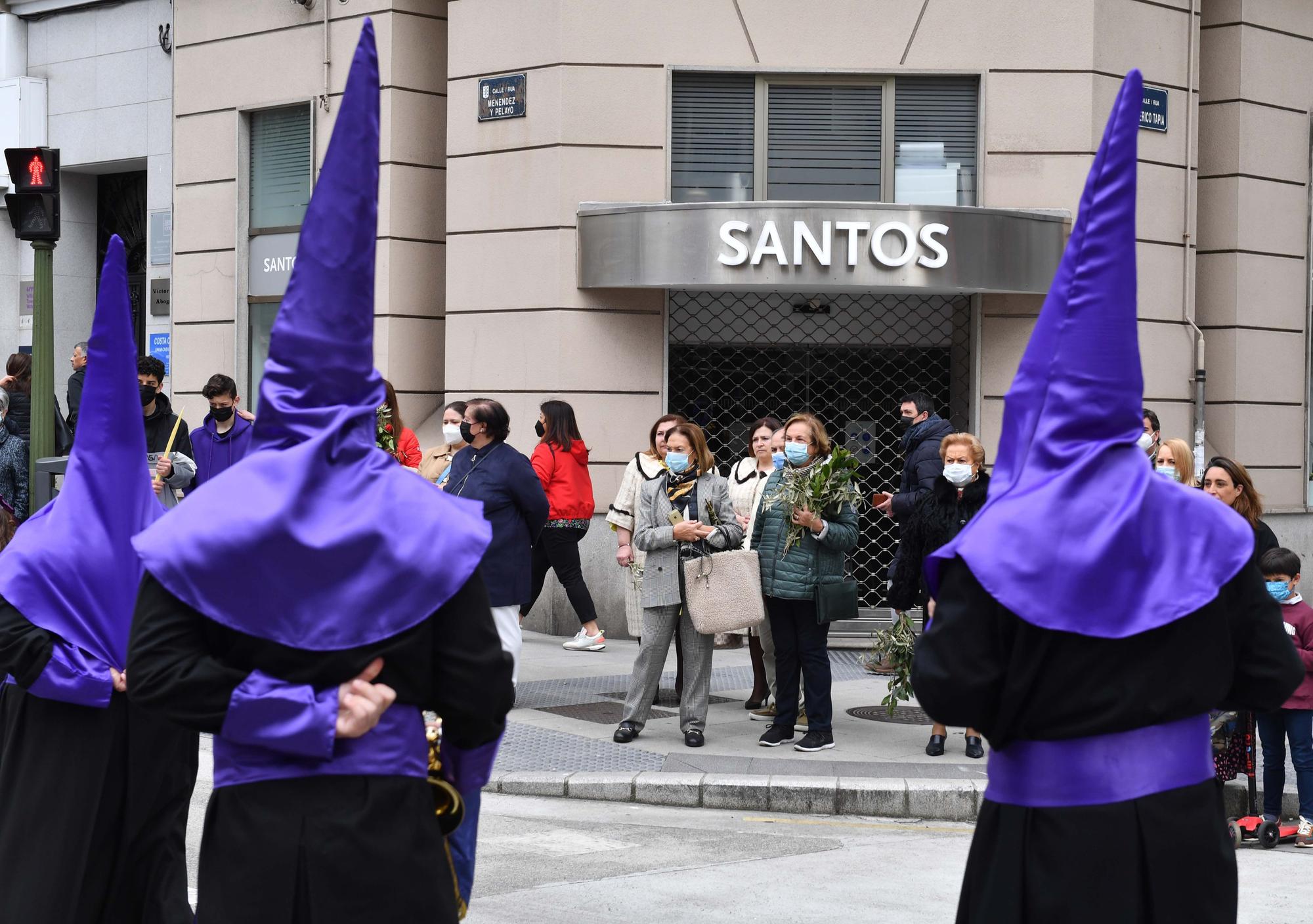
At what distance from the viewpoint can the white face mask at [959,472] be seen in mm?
8812

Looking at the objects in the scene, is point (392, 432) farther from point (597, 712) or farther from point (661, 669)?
point (597, 712)

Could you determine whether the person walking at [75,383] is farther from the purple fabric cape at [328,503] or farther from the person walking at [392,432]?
the purple fabric cape at [328,503]

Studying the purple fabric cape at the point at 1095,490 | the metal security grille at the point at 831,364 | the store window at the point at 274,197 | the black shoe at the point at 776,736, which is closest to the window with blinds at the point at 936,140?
the metal security grille at the point at 831,364

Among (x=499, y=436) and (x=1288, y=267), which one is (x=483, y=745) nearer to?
(x=499, y=436)

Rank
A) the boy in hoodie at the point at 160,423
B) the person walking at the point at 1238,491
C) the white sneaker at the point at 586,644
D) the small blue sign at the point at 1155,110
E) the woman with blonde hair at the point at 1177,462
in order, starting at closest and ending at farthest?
the person walking at the point at 1238,491
the woman with blonde hair at the point at 1177,462
the boy in hoodie at the point at 160,423
the white sneaker at the point at 586,644
the small blue sign at the point at 1155,110

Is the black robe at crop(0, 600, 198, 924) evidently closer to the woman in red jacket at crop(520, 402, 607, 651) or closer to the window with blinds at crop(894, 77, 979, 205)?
the woman in red jacket at crop(520, 402, 607, 651)

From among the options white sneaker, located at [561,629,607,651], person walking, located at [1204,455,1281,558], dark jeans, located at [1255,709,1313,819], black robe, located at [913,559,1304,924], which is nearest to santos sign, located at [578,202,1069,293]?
white sneaker, located at [561,629,607,651]

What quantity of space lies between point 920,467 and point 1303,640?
3.40m

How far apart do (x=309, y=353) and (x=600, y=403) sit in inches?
422

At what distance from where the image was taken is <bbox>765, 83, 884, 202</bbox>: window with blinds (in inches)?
556

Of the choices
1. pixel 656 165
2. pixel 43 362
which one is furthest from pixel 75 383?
pixel 656 165

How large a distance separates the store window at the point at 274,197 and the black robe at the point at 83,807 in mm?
11344

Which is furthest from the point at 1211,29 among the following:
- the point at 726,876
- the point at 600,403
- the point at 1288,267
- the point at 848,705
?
the point at 726,876

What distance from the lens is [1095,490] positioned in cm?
348
